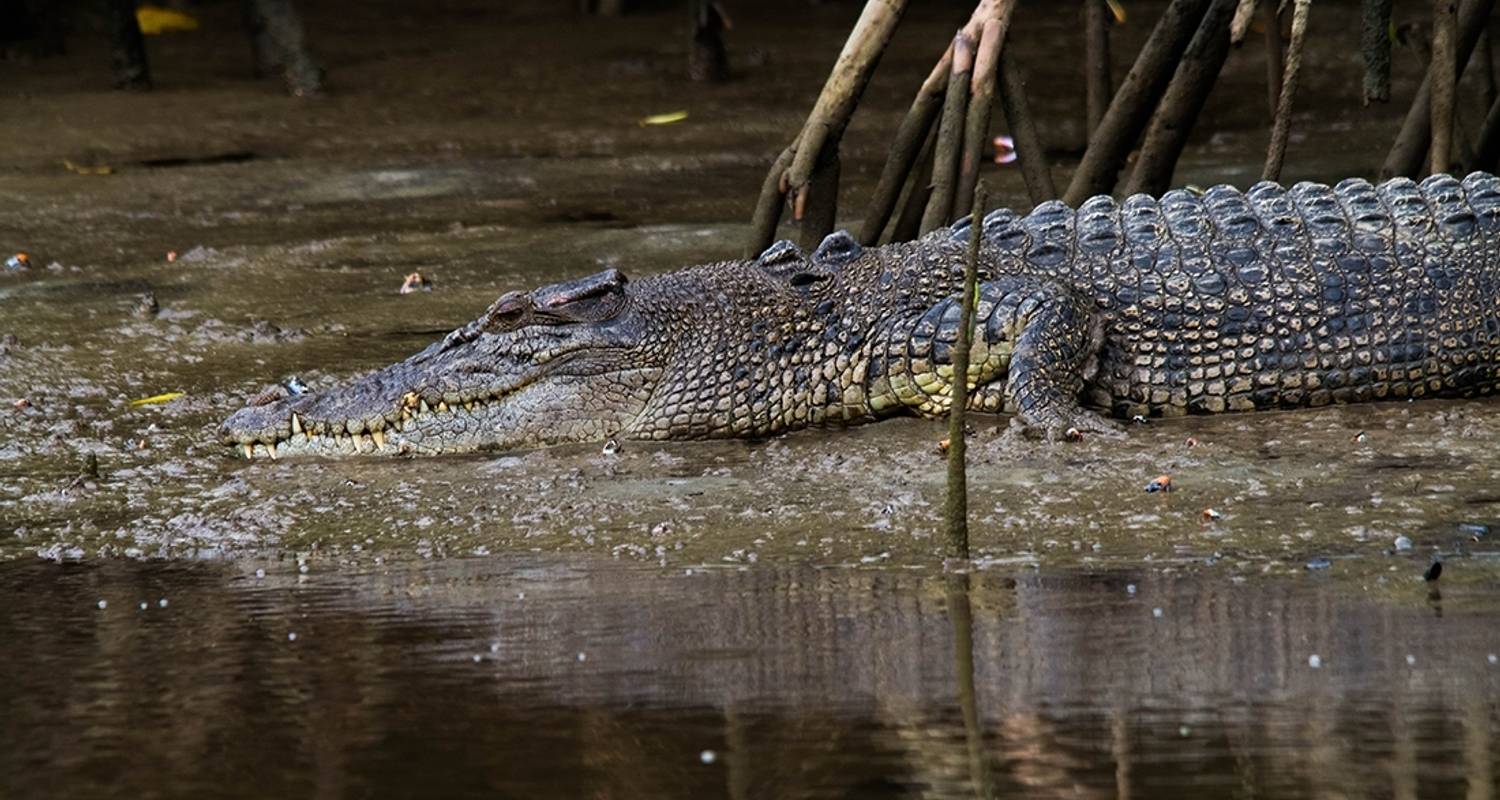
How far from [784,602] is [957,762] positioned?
48.5 inches

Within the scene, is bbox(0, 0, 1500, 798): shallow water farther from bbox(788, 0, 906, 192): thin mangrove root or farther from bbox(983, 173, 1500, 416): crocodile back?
bbox(788, 0, 906, 192): thin mangrove root

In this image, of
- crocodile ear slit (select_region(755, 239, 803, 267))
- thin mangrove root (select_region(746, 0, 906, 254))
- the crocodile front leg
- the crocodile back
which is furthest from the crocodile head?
thin mangrove root (select_region(746, 0, 906, 254))

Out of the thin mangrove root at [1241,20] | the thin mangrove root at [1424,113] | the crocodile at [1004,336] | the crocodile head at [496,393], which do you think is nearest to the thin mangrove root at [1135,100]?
the thin mangrove root at [1241,20]

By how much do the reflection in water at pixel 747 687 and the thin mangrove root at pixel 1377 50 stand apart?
3.75 m

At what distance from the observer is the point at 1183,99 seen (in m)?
8.02

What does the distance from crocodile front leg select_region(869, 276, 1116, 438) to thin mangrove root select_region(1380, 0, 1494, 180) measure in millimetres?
2249

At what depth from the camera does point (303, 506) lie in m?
6.00

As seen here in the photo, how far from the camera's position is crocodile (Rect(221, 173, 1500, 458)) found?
654 cm

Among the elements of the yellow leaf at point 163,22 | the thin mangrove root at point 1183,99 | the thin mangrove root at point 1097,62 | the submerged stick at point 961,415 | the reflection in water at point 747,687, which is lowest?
the reflection in water at point 747,687

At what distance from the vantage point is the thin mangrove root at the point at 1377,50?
7.97 metres

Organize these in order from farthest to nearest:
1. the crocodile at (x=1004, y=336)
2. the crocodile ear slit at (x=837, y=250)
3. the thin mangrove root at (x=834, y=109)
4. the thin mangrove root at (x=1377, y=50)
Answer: the thin mangrove root at (x=1377, y=50), the thin mangrove root at (x=834, y=109), the crocodile ear slit at (x=837, y=250), the crocodile at (x=1004, y=336)

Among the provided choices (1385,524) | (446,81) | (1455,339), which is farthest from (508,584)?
(446,81)

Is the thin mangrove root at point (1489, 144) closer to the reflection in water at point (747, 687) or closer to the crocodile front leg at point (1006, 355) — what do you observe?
the crocodile front leg at point (1006, 355)

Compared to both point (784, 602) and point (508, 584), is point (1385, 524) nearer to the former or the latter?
point (784, 602)
